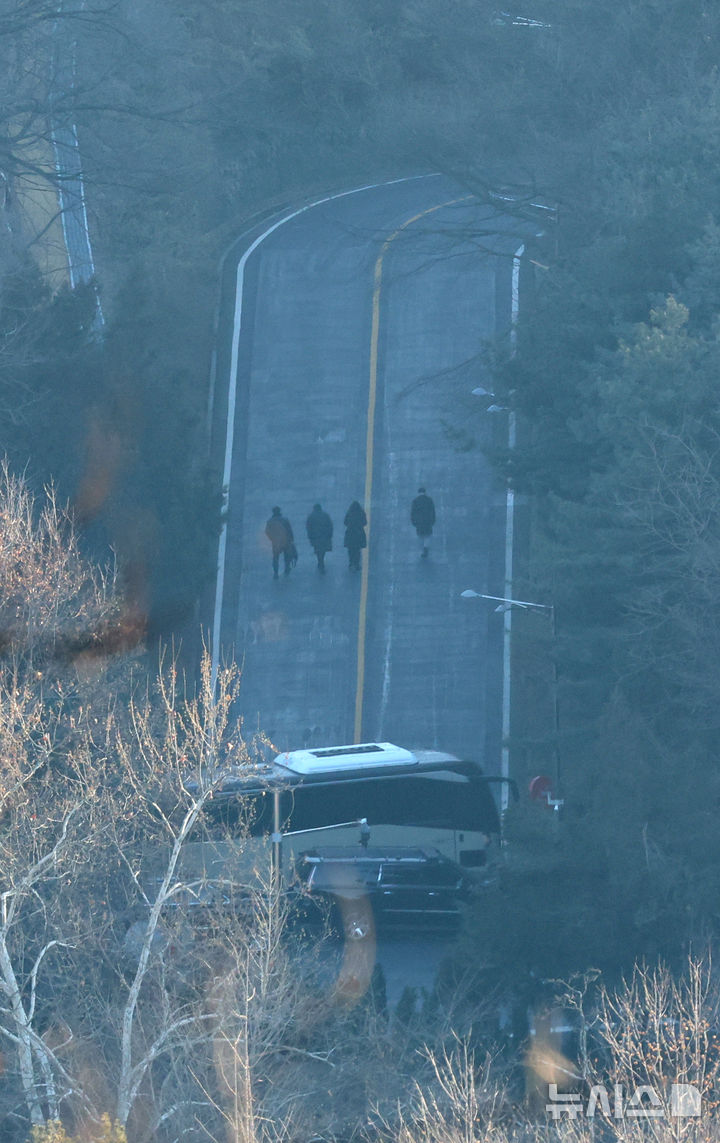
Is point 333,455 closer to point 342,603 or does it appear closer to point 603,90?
point 342,603

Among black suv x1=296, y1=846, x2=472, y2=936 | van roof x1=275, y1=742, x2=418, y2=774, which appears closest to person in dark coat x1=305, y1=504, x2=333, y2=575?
van roof x1=275, y1=742, x2=418, y2=774

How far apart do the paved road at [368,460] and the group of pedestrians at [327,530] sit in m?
0.60

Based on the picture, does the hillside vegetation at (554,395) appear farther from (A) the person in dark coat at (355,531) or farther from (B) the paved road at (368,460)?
(A) the person in dark coat at (355,531)

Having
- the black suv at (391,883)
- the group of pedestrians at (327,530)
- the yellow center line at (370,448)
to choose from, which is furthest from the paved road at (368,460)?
the black suv at (391,883)

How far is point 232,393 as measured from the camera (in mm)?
31391

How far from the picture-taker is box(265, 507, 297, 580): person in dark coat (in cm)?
2623

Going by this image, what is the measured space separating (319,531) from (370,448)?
4285 mm

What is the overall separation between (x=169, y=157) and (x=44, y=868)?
28.3 metres

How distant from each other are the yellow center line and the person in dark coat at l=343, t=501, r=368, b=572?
27.8 inches

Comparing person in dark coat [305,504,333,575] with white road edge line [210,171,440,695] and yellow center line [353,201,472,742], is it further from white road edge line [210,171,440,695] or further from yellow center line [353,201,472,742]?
white road edge line [210,171,440,695]

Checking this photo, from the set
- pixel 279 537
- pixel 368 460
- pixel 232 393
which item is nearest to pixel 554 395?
pixel 279 537

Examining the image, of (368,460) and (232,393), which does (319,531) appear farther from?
(232,393)

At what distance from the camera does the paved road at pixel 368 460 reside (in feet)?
84.6

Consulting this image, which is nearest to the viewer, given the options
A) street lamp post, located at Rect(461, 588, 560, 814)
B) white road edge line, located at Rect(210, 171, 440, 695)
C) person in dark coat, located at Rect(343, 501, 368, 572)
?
street lamp post, located at Rect(461, 588, 560, 814)
